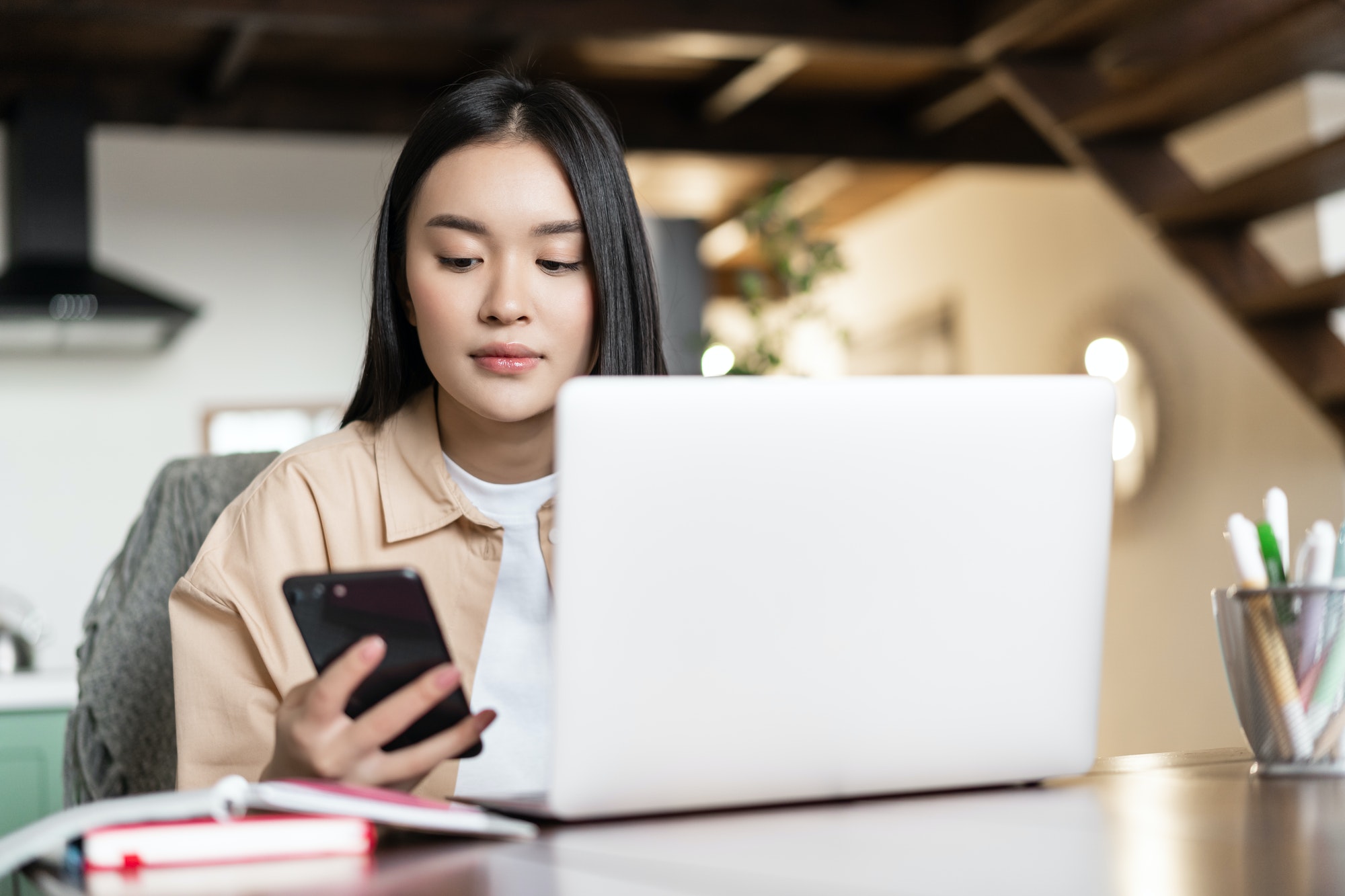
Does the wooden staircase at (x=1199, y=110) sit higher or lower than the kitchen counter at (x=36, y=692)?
higher

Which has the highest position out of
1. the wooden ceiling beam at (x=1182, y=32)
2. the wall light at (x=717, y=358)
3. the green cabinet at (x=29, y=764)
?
the wooden ceiling beam at (x=1182, y=32)

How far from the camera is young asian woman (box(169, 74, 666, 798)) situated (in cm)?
123

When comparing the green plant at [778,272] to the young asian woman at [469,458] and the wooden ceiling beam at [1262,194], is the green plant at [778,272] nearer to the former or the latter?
the wooden ceiling beam at [1262,194]

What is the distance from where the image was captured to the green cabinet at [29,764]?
2.50 m

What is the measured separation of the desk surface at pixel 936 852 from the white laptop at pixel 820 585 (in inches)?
1.5

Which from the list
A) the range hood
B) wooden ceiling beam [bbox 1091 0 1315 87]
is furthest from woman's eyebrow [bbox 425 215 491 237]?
the range hood

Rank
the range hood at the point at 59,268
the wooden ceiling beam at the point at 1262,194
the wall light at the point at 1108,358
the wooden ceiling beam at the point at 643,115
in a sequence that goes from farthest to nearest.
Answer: the wall light at the point at 1108,358 < the wooden ceiling beam at the point at 643,115 < the range hood at the point at 59,268 < the wooden ceiling beam at the point at 1262,194

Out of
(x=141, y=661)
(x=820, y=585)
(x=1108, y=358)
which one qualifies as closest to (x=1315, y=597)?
(x=820, y=585)

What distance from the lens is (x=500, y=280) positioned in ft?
4.25

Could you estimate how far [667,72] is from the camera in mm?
4445

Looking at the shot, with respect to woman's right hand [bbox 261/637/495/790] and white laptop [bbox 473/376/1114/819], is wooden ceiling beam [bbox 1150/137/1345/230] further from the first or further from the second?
woman's right hand [bbox 261/637/495/790]

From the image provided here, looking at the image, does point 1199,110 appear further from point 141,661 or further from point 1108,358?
point 141,661

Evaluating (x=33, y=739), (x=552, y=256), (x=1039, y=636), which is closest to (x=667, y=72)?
(x=33, y=739)

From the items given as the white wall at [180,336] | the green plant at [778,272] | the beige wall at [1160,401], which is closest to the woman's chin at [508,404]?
the beige wall at [1160,401]
